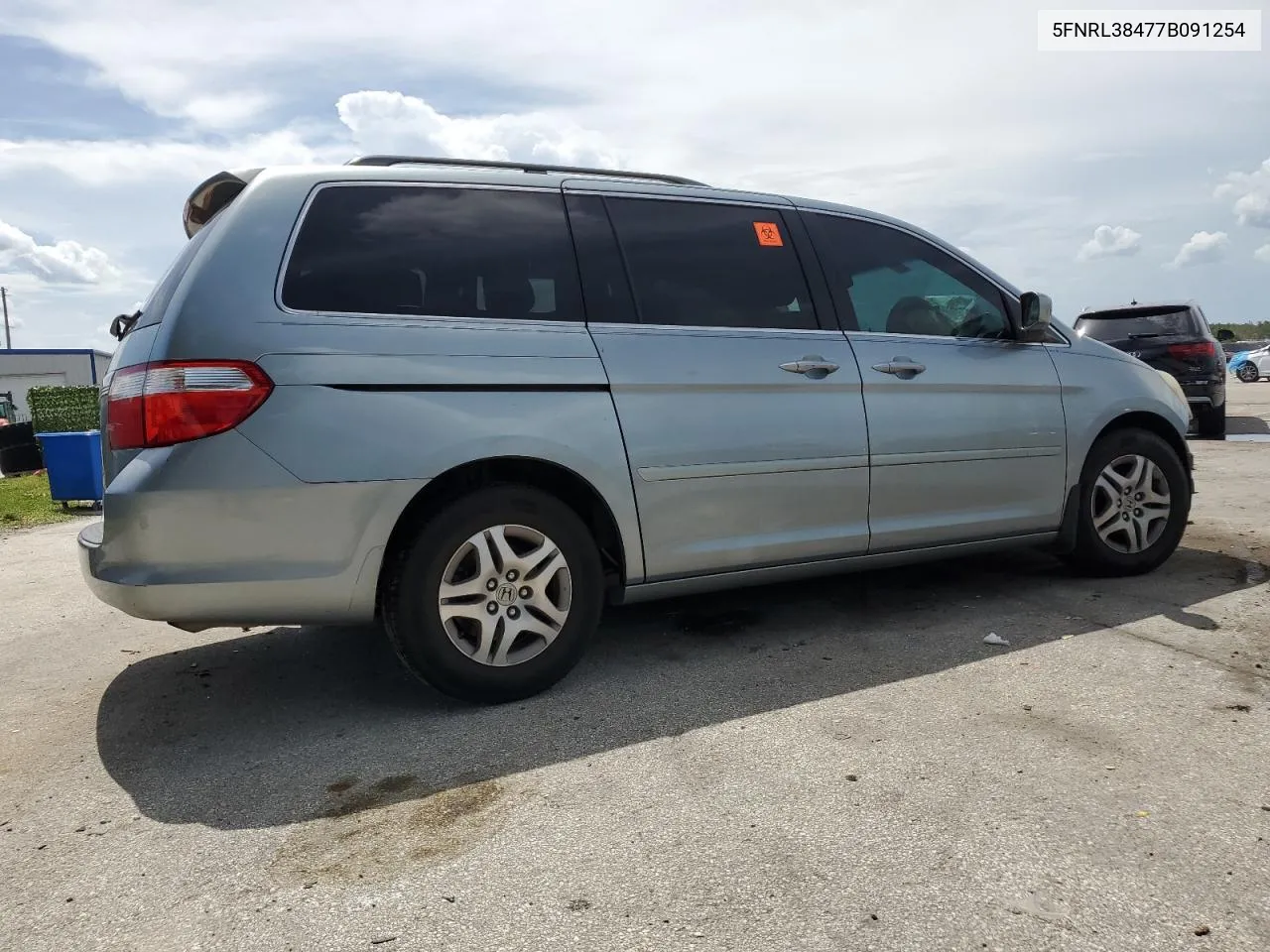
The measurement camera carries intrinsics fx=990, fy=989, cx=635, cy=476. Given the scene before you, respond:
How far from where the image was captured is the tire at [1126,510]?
4.91 metres

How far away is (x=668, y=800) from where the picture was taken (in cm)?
271

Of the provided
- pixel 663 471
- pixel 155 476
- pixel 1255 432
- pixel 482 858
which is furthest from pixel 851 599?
pixel 1255 432

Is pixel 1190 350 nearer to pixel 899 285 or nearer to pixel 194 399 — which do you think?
pixel 899 285

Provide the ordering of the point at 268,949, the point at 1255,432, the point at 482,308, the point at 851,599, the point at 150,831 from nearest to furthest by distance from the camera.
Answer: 1. the point at 268,949
2. the point at 150,831
3. the point at 482,308
4. the point at 851,599
5. the point at 1255,432

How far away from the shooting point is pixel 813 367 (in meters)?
4.04

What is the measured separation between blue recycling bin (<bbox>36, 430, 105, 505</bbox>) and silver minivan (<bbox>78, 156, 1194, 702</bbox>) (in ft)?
25.5

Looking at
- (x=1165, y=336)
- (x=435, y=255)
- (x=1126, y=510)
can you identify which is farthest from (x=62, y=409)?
(x=1126, y=510)

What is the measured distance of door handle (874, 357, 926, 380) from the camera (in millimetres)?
4246

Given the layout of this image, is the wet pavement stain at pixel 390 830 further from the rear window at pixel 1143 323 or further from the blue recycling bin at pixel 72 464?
the rear window at pixel 1143 323

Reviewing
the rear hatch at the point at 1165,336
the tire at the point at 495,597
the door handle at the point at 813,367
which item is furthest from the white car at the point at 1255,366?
the tire at the point at 495,597

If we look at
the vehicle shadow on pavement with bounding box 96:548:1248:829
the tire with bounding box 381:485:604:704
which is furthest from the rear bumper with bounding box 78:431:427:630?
the vehicle shadow on pavement with bounding box 96:548:1248:829

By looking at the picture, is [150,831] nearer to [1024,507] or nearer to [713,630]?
[713,630]

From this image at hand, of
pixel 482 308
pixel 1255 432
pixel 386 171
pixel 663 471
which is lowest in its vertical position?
pixel 1255 432

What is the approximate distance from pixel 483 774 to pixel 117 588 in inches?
51.5
